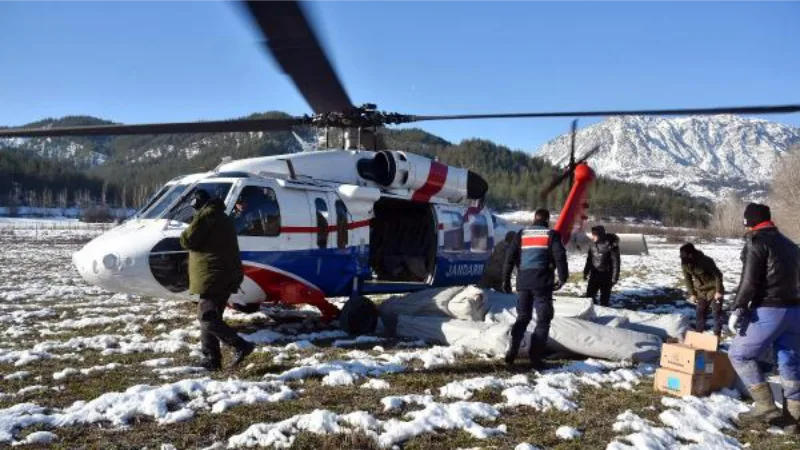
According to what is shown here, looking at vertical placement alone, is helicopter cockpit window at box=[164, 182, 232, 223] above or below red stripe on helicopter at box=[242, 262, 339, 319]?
above

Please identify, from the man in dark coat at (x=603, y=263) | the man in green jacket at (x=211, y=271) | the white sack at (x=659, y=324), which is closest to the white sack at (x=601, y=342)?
the white sack at (x=659, y=324)

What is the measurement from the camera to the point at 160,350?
7.34 meters

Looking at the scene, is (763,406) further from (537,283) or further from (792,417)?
(537,283)

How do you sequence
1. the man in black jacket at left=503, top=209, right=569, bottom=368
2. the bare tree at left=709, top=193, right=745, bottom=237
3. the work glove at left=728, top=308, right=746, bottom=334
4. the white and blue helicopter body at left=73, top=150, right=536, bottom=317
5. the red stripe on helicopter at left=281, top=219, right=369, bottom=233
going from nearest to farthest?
the work glove at left=728, top=308, right=746, bottom=334 → the man in black jacket at left=503, top=209, right=569, bottom=368 → the white and blue helicopter body at left=73, top=150, right=536, bottom=317 → the red stripe on helicopter at left=281, top=219, right=369, bottom=233 → the bare tree at left=709, top=193, right=745, bottom=237

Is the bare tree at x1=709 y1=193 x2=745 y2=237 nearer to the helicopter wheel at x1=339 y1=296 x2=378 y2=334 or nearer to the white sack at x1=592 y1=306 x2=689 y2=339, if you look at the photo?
the white sack at x1=592 y1=306 x2=689 y2=339

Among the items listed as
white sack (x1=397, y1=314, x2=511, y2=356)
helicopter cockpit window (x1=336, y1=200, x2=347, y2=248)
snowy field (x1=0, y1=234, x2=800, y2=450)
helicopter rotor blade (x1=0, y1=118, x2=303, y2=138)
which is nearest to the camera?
snowy field (x1=0, y1=234, x2=800, y2=450)

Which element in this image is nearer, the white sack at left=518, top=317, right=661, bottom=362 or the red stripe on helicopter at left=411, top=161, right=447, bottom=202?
the white sack at left=518, top=317, right=661, bottom=362

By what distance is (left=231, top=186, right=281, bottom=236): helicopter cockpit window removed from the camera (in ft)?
26.7

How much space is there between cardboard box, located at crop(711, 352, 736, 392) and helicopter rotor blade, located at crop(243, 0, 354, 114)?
4992 mm

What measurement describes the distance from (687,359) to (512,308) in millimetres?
3122

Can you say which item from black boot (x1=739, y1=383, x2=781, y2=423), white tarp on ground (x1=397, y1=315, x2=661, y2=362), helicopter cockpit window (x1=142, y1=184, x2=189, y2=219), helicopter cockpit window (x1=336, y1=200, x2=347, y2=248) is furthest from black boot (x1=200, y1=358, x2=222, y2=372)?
black boot (x1=739, y1=383, x2=781, y2=423)

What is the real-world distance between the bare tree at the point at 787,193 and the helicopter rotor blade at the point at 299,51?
6402 centimetres

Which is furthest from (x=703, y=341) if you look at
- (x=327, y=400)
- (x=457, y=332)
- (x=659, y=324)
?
(x=327, y=400)

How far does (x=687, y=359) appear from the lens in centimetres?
585
